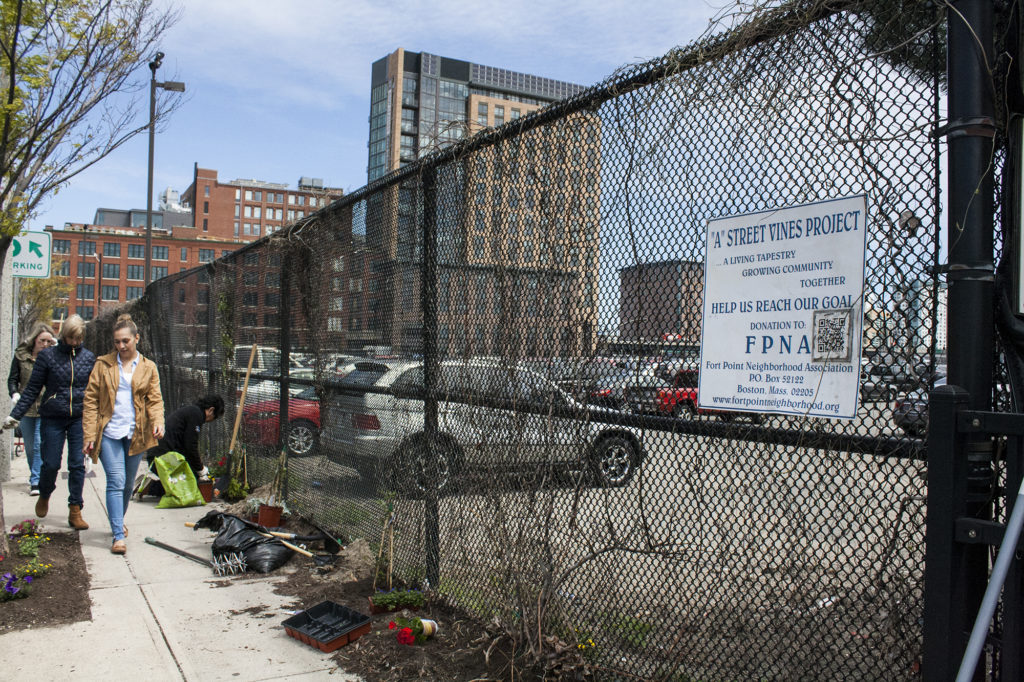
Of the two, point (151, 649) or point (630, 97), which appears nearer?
point (630, 97)

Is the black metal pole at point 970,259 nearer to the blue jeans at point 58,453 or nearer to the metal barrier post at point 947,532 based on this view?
the metal barrier post at point 947,532

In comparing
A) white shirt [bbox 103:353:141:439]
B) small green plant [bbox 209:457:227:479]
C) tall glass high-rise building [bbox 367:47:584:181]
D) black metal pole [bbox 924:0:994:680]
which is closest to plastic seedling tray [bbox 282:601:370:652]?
white shirt [bbox 103:353:141:439]

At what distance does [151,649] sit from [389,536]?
1479mm

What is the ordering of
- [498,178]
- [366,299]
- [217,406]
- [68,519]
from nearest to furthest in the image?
[498,178] → [366,299] → [68,519] → [217,406]

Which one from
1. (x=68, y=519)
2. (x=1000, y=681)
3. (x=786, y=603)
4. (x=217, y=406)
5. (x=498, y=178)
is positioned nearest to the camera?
Answer: (x=1000, y=681)

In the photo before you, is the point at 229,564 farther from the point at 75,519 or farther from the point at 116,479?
the point at 75,519

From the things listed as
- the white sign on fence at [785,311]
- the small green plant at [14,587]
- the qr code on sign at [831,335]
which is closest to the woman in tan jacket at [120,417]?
the small green plant at [14,587]

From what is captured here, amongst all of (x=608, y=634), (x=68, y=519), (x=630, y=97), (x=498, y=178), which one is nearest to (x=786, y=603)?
(x=608, y=634)

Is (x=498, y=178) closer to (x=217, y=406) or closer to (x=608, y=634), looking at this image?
(x=608, y=634)

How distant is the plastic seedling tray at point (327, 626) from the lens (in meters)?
4.16

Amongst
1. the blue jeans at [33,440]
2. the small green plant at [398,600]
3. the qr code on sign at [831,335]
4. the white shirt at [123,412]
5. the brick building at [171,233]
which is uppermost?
the brick building at [171,233]

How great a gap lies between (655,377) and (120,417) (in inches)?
204

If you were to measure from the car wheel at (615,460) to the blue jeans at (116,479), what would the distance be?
4635 millimetres

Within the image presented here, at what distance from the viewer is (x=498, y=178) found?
4082mm
